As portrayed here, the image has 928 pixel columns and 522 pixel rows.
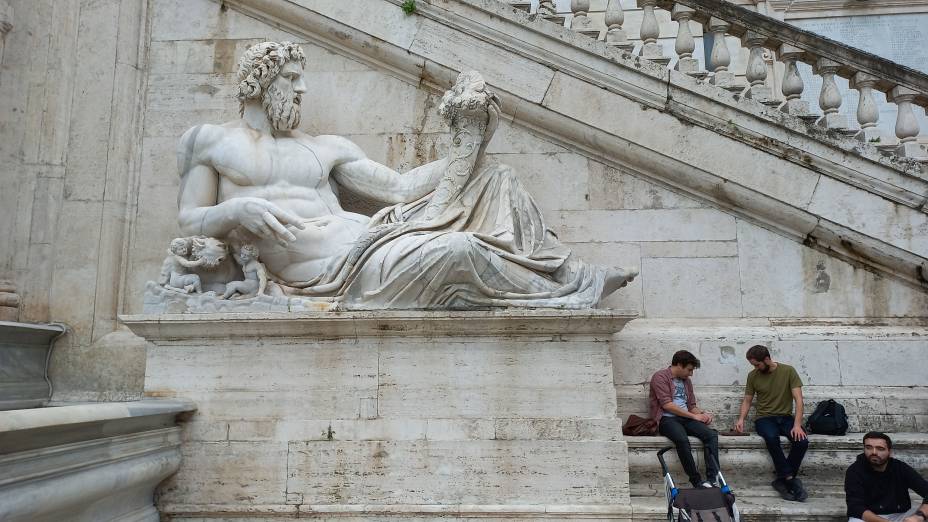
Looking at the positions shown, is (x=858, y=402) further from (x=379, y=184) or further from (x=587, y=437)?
(x=379, y=184)

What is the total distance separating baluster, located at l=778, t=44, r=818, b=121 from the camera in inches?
234

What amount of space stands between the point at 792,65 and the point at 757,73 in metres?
0.32

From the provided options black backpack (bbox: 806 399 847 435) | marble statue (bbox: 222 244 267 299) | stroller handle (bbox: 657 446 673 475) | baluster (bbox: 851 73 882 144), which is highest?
baluster (bbox: 851 73 882 144)

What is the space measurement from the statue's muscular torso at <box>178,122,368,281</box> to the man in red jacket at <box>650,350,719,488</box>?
229 centimetres

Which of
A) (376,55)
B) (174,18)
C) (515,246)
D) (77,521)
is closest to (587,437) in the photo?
(515,246)

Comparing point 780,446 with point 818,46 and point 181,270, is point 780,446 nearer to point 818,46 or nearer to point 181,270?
point 818,46

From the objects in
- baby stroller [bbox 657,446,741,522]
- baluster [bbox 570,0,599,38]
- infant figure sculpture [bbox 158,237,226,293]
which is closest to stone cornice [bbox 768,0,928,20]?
baluster [bbox 570,0,599,38]

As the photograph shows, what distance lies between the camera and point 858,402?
17.6 ft

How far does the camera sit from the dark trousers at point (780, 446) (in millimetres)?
4715

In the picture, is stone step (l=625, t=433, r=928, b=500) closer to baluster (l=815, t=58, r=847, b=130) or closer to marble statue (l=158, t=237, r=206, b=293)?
baluster (l=815, t=58, r=847, b=130)

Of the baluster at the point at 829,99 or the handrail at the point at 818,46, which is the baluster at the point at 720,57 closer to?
the handrail at the point at 818,46

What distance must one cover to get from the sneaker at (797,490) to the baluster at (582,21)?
3.69 m

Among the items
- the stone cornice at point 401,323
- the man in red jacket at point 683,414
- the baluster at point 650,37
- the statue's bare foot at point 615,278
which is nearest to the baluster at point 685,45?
the baluster at point 650,37

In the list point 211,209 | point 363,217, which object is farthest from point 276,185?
point 363,217
